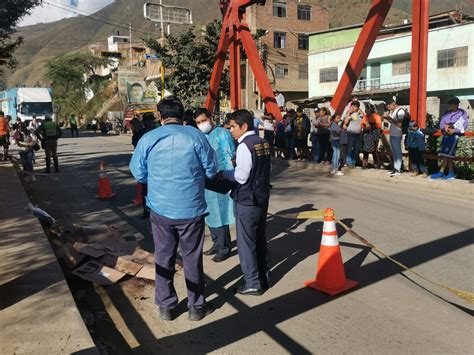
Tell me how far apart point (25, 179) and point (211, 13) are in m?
198

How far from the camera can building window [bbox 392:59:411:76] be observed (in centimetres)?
3844

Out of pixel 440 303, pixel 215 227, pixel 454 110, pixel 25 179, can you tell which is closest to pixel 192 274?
pixel 215 227

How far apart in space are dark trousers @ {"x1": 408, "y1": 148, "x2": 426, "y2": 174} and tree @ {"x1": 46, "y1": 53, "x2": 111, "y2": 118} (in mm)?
65330

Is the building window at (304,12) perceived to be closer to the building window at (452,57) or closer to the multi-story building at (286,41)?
the multi-story building at (286,41)

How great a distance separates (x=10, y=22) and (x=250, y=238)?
13.2 metres

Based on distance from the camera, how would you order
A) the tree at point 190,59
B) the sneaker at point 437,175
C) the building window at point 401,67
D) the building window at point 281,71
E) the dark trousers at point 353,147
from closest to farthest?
the sneaker at point 437,175, the dark trousers at point 353,147, the tree at point 190,59, the building window at point 401,67, the building window at point 281,71

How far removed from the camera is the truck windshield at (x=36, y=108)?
122ft

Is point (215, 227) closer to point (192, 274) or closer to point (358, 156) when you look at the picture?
point (192, 274)

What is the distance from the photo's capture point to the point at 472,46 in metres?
32.9

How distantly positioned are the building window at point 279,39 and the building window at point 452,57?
15492 millimetres

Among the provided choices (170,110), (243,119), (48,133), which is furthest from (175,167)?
(48,133)

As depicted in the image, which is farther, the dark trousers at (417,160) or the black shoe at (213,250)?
the dark trousers at (417,160)

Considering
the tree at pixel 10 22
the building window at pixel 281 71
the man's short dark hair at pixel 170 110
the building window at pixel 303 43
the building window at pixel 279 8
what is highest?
the building window at pixel 279 8

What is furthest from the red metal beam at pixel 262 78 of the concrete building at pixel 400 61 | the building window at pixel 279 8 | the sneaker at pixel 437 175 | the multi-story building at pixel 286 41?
the building window at pixel 279 8
